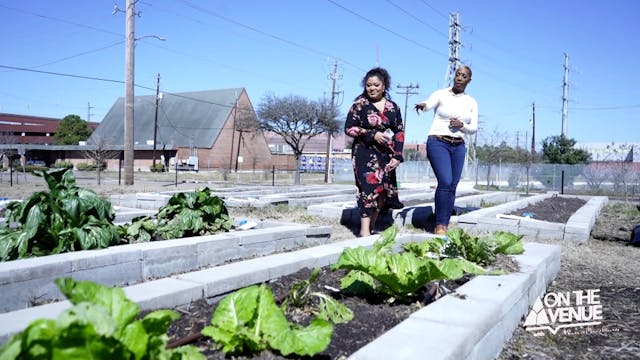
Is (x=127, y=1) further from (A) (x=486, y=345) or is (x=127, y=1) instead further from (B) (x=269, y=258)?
(A) (x=486, y=345)

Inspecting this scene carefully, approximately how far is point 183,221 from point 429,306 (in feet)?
9.85

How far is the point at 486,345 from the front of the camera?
7.38ft

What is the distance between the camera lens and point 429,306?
7.90ft

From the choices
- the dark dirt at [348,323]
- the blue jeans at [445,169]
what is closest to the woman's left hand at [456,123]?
the blue jeans at [445,169]

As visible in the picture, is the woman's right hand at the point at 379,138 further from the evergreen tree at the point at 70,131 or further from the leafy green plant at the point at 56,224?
the evergreen tree at the point at 70,131

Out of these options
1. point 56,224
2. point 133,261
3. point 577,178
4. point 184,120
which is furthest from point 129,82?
point 184,120

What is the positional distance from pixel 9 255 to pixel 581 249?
560 cm

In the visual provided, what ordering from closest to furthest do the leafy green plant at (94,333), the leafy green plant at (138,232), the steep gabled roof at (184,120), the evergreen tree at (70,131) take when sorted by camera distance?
the leafy green plant at (94,333) → the leafy green plant at (138,232) → the steep gabled roof at (184,120) → the evergreen tree at (70,131)

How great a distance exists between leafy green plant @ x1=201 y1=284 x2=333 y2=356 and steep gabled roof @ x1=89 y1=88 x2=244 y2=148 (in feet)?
175

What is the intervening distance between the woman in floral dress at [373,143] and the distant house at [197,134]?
46097 millimetres

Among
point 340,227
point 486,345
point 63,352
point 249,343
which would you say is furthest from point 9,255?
point 340,227

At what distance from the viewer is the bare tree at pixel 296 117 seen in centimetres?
3512

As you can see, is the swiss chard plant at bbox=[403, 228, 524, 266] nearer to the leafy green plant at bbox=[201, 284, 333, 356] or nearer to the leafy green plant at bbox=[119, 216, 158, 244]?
the leafy green plant at bbox=[201, 284, 333, 356]

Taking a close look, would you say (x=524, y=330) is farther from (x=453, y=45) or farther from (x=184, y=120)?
(x=184, y=120)
